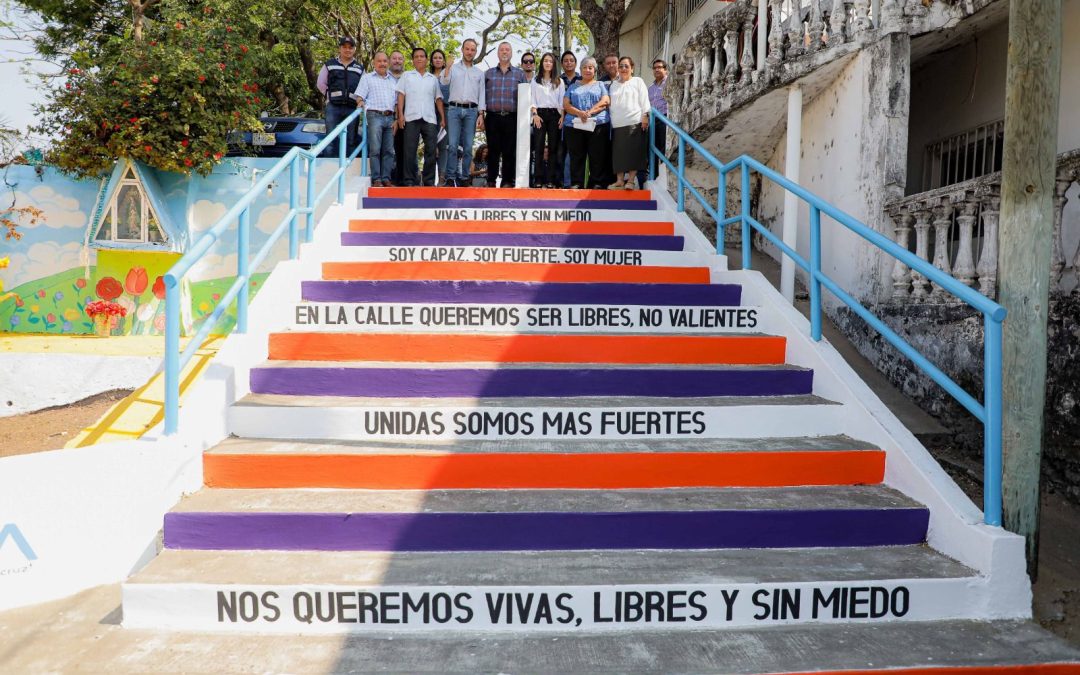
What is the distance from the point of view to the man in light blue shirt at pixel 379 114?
748 cm

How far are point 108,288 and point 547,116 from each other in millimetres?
6096

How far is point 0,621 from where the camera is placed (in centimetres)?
298

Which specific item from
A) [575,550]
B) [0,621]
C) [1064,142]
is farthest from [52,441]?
[1064,142]

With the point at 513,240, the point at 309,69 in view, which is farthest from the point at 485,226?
the point at 309,69

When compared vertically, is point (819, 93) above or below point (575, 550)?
above

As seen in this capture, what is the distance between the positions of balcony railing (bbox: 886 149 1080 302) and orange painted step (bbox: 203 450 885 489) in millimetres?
1977

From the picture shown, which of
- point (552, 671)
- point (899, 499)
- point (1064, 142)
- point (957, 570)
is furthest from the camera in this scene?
point (1064, 142)

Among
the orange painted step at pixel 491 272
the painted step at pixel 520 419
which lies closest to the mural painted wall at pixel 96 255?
the orange painted step at pixel 491 272

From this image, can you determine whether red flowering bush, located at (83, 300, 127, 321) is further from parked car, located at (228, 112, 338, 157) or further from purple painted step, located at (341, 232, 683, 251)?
purple painted step, located at (341, 232, 683, 251)

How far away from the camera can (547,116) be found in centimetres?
804

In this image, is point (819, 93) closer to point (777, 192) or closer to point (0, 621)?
point (777, 192)

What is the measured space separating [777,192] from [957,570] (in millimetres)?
6851

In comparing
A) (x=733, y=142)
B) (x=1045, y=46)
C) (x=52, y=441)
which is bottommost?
(x=52, y=441)

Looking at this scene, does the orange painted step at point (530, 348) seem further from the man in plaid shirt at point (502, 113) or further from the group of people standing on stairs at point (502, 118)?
the man in plaid shirt at point (502, 113)
